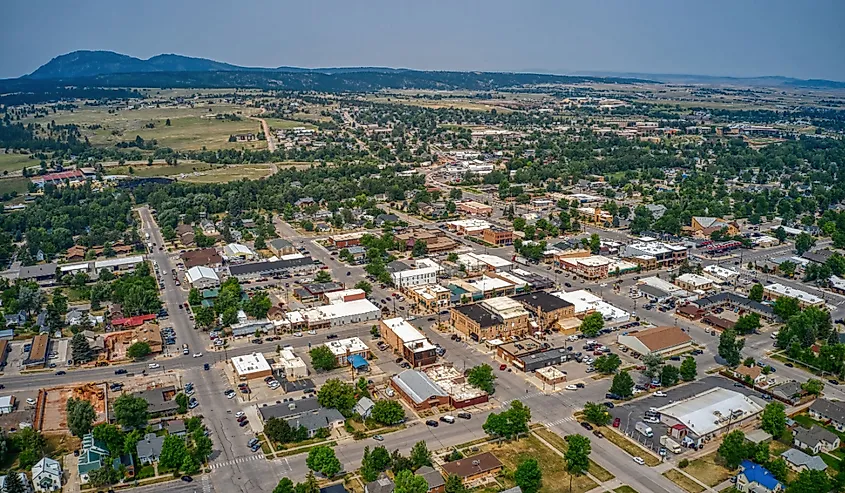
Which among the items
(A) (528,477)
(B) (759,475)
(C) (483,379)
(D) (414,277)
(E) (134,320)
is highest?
(A) (528,477)

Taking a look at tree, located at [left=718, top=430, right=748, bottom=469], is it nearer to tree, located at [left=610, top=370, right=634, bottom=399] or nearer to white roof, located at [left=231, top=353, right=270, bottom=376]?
tree, located at [left=610, top=370, right=634, bottom=399]

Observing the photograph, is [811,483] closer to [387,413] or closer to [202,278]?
[387,413]

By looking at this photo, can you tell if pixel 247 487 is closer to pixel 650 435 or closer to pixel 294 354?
pixel 294 354

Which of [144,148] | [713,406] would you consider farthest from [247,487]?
[144,148]

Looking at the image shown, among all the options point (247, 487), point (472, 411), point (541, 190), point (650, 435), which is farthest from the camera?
point (541, 190)

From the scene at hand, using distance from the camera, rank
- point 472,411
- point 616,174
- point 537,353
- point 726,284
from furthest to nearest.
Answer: point 616,174 → point 726,284 → point 537,353 → point 472,411

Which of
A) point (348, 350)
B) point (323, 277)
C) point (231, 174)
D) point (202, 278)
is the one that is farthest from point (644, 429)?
point (231, 174)

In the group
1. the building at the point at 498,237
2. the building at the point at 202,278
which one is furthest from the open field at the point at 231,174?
the building at the point at 498,237
